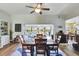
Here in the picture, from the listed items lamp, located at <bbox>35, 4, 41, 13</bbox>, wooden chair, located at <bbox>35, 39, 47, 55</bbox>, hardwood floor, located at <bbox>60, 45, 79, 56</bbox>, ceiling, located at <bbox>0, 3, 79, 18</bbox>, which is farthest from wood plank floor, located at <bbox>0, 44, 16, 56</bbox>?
hardwood floor, located at <bbox>60, 45, 79, 56</bbox>

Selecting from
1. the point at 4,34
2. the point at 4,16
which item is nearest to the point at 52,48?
the point at 4,34

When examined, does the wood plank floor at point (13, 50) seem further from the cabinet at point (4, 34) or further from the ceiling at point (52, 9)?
the ceiling at point (52, 9)

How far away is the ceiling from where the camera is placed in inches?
88.4

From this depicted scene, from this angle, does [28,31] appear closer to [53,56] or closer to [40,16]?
[40,16]

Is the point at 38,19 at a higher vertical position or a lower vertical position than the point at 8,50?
higher

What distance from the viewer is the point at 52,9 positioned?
2.36 metres

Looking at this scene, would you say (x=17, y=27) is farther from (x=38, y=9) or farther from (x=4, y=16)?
(x=38, y=9)

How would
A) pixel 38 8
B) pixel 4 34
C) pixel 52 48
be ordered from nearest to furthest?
pixel 38 8 < pixel 4 34 < pixel 52 48

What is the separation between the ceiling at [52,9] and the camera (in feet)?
7.36

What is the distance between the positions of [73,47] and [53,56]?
398 millimetres

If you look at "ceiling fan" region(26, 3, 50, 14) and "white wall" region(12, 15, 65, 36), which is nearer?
"ceiling fan" region(26, 3, 50, 14)

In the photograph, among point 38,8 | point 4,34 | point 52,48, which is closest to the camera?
point 38,8

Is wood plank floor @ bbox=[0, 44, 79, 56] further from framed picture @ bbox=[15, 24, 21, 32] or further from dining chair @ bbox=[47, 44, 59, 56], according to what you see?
framed picture @ bbox=[15, 24, 21, 32]

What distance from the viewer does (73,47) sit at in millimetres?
2400
